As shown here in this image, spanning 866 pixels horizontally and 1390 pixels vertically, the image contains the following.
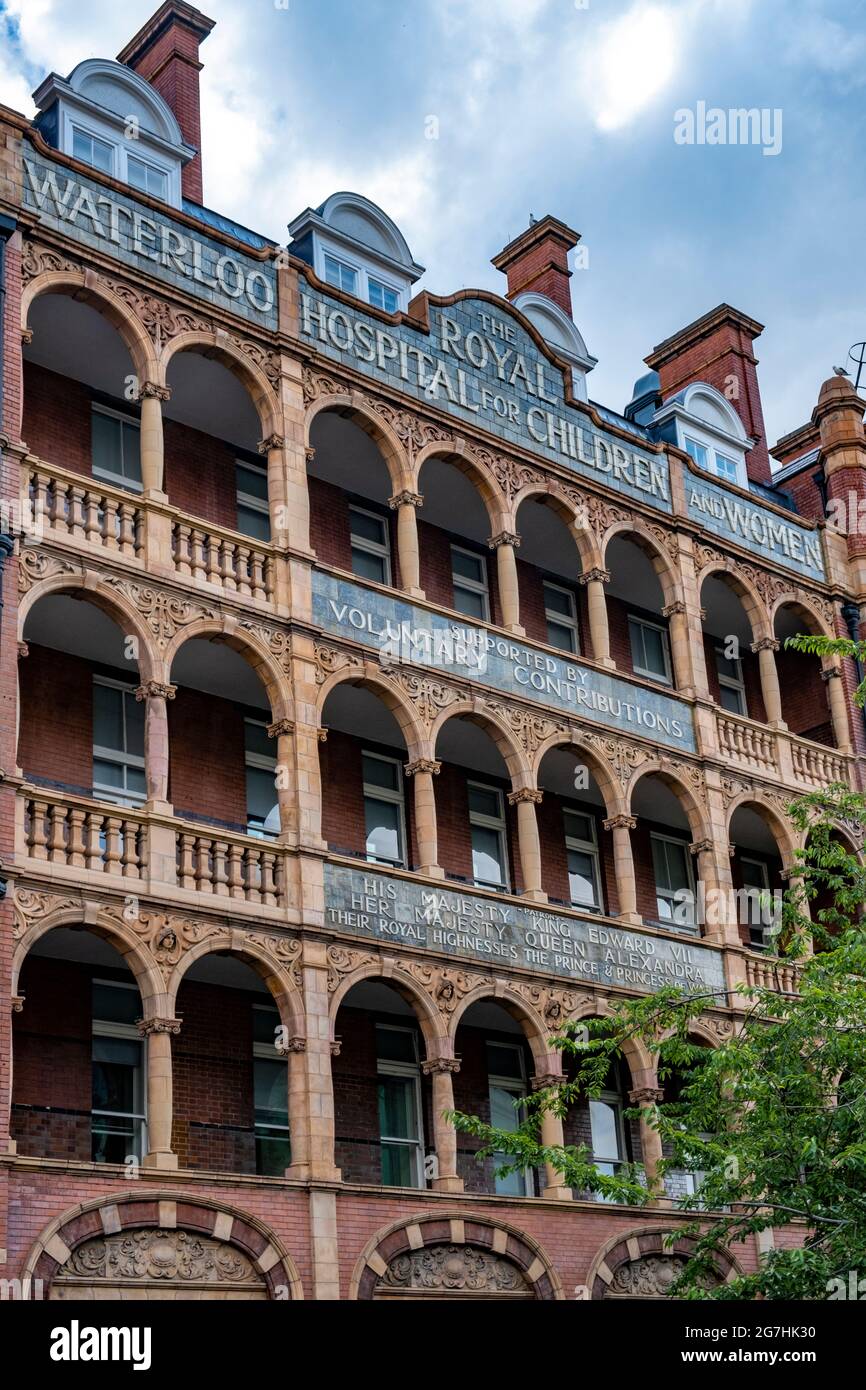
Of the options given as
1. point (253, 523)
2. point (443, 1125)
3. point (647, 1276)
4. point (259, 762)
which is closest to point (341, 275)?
point (253, 523)

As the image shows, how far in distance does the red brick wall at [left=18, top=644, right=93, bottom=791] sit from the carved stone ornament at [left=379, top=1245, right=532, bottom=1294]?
6587 millimetres

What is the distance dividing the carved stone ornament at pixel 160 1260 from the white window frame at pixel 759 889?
11.7 meters

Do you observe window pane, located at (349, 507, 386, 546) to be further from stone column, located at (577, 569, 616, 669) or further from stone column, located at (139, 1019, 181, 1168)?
stone column, located at (139, 1019, 181, 1168)

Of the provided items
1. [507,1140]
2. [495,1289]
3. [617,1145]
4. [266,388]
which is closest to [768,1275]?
[507,1140]

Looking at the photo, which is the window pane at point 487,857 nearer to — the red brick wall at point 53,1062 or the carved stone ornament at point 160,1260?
the red brick wall at point 53,1062

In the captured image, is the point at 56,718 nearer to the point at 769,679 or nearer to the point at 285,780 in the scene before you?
the point at 285,780

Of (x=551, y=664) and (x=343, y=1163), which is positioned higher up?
(x=551, y=664)

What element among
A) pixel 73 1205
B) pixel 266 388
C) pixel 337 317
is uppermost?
pixel 337 317

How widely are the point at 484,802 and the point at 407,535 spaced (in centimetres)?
422

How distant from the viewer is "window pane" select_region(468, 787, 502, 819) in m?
25.7

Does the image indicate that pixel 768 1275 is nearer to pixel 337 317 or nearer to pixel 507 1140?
pixel 507 1140

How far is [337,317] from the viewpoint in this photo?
2438 centimetres

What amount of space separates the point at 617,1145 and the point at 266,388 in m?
11.5

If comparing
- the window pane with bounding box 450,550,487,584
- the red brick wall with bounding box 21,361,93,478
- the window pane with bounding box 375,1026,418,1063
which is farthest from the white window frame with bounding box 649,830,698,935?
the red brick wall with bounding box 21,361,93,478
